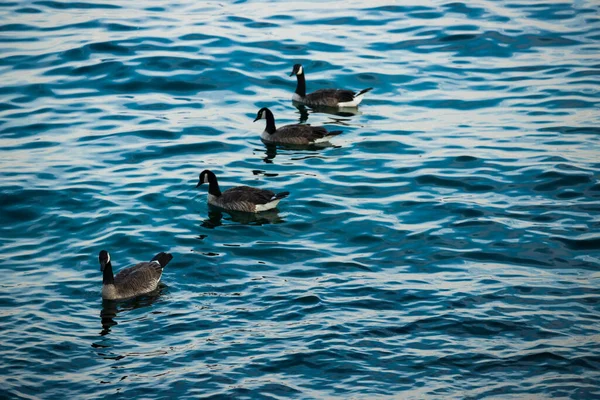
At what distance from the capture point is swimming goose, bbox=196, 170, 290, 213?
1852 cm

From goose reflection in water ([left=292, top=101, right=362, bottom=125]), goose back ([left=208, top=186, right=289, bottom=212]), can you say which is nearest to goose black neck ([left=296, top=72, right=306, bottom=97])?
goose reflection in water ([left=292, top=101, right=362, bottom=125])

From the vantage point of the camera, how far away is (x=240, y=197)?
18734 mm

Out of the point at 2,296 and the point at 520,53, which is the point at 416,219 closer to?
the point at 2,296

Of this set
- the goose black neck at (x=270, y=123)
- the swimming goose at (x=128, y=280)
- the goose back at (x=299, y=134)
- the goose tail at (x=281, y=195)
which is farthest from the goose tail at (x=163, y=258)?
the goose black neck at (x=270, y=123)

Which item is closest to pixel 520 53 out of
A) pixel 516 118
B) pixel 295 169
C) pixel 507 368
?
pixel 516 118

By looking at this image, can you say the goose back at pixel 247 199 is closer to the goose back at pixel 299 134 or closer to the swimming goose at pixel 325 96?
the goose back at pixel 299 134

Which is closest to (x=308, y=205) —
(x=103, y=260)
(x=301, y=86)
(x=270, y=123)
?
(x=270, y=123)

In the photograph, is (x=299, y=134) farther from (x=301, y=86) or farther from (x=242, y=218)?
(x=242, y=218)

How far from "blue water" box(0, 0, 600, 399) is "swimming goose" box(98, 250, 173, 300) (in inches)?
9.3

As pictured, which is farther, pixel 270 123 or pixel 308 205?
pixel 270 123

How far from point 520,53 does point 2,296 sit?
18832mm

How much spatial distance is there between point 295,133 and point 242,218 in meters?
4.36

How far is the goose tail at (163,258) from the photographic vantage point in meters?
15.7

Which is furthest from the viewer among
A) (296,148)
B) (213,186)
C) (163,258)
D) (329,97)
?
(329,97)
